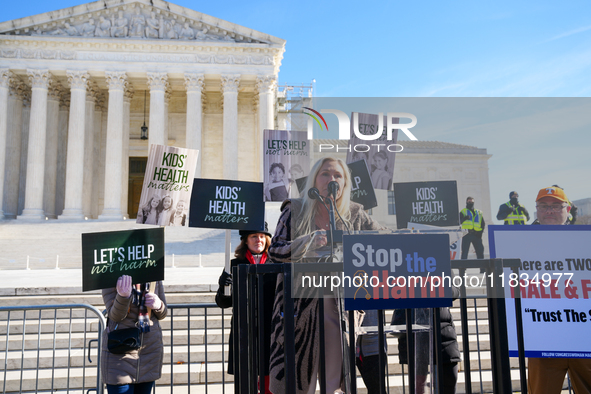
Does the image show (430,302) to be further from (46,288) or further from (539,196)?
(46,288)

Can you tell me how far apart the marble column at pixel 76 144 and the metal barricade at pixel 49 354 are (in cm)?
2065

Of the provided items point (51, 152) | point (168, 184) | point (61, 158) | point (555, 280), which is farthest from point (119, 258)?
point (61, 158)

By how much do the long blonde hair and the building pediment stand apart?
2716cm

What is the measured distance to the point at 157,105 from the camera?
27.0m

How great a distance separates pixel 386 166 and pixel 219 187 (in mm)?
3330

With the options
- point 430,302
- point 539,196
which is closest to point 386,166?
point 430,302

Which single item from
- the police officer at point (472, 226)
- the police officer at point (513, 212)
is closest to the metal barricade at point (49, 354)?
the police officer at point (472, 226)

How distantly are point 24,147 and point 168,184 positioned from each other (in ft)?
85.9

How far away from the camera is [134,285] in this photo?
14.7ft

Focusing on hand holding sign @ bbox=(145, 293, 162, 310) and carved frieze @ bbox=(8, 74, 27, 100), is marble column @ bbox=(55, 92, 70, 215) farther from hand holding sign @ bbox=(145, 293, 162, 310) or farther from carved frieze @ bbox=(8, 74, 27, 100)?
hand holding sign @ bbox=(145, 293, 162, 310)

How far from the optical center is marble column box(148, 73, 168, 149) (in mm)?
26891

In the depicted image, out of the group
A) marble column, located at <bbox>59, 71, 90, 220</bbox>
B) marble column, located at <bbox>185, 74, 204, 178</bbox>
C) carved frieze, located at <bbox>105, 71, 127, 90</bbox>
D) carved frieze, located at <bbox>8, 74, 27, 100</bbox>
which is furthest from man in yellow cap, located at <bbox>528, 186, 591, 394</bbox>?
carved frieze, located at <bbox>8, 74, 27, 100</bbox>

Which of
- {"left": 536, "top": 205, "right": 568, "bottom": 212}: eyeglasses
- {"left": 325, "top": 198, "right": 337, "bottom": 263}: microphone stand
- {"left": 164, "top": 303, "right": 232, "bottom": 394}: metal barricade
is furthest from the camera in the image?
{"left": 164, "top": 303, "right": 232, "bottom": 394}: metal barricade

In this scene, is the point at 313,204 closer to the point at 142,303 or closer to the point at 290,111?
the point at 142,303
